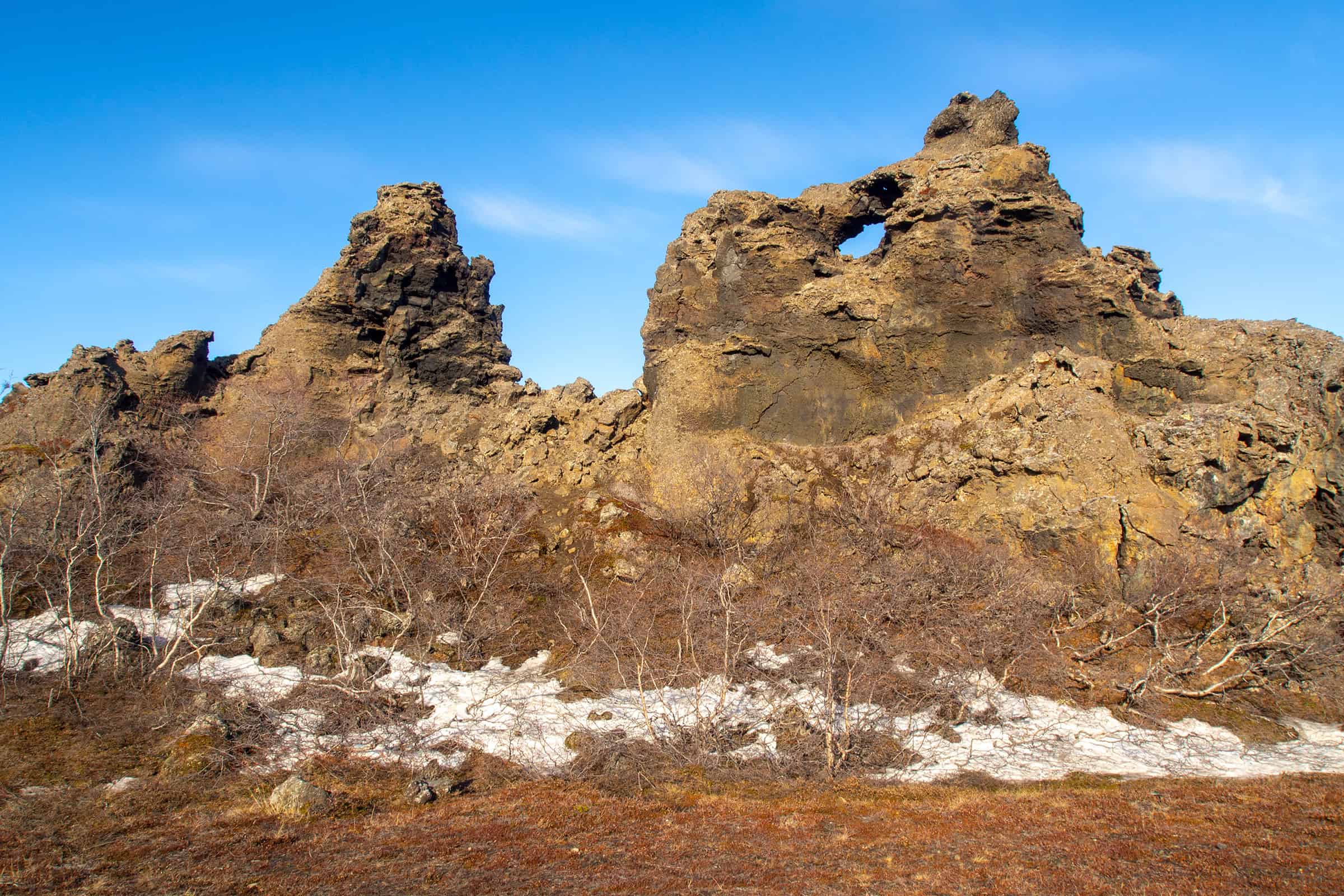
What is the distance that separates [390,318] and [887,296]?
22737 mm

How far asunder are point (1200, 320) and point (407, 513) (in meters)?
29.7

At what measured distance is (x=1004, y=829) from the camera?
11672mm

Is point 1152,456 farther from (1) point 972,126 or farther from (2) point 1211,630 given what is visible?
(1) point 972,126

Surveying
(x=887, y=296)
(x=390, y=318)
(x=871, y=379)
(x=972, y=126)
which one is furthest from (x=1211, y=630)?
(x=390, y=318)

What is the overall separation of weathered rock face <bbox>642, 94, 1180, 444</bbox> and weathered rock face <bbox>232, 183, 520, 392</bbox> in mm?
10033

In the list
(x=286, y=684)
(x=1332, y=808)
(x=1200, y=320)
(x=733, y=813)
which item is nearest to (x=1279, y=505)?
(x=1200, y=320)

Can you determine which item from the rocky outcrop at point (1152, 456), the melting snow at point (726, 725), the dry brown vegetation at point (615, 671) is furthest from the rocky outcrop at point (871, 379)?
the melting snow at point (726, 725)

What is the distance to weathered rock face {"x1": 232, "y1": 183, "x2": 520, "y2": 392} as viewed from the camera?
33688mm

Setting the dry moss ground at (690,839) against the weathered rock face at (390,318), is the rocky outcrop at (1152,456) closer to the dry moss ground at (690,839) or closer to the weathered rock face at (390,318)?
the dry moss ground at (690,839)

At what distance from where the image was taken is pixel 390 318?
112ft

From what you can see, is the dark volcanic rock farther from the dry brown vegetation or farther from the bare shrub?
the bare shrub

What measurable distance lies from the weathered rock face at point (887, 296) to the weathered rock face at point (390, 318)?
1003 cm

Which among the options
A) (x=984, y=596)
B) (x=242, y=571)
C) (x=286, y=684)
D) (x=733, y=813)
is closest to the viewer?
(x=733, y=813)

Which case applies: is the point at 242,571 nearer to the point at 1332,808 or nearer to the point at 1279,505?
the point at 1332,808
